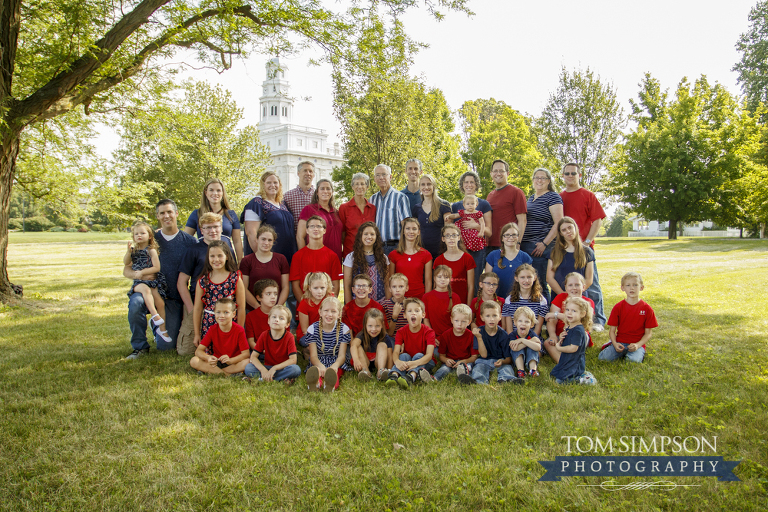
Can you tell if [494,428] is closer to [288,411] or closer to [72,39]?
[288,411]

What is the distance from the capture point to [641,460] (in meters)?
2.92

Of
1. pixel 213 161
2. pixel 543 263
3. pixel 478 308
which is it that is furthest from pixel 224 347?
pixel 213 161

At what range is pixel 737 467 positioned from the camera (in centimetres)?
278

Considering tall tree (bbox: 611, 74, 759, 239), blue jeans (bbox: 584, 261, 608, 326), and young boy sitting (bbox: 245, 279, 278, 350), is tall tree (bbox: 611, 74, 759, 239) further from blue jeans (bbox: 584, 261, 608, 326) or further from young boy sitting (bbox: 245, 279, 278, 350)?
young boy sitting (bbox: 245, 279, 278, 350)

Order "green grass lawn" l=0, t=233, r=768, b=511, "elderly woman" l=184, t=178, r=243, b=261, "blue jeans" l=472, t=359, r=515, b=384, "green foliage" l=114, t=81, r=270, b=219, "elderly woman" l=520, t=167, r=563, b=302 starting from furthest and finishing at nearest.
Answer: "green foliage" l=114, t=81, r=270, b=219 → "elderly woman" l=520, t=167, r=563, b=302 → "elderly woman" l=184, t=178, r=243, b=261 → "blue jeans" l=472, t=359, r=515, b=384 → "green grass lawn" l=0, t=233, r=768, b=511

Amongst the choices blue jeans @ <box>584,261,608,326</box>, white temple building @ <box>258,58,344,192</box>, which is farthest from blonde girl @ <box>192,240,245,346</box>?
white temple building @ <box>258,58,344,192</box>

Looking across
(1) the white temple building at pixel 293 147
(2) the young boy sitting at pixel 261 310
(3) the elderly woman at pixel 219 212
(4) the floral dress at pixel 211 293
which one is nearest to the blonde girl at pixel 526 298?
(2) the young boy sitting at pixel 261 310

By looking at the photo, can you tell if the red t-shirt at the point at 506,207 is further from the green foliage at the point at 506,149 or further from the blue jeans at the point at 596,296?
the green foliage at the point at 506,149

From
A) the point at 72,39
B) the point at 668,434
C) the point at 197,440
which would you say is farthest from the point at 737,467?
the point at 72,39

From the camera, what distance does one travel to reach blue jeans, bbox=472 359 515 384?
14.6 feet

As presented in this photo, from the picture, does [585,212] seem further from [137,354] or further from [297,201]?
[137,354]

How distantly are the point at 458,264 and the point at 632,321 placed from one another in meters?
2.00

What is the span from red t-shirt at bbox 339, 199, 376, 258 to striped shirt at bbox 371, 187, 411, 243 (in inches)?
4.7

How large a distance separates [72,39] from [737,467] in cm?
990
